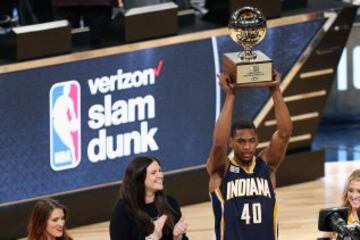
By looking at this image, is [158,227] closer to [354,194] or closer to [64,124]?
[354,194]

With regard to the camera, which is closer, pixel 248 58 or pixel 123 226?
pixel 123 226

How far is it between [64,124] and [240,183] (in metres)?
2.97

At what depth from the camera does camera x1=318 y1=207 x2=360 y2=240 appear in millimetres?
4601

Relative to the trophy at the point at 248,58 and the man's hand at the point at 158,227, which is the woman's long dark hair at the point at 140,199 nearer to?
the man's hand at the point at 158,227

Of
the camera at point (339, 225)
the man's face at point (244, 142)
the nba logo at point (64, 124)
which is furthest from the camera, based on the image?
the nba logo at point (64, 124)

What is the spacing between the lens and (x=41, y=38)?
8.31 meters

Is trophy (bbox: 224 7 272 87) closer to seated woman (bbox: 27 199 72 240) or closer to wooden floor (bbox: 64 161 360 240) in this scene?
seated woman (bbox: 27 199 72 240)

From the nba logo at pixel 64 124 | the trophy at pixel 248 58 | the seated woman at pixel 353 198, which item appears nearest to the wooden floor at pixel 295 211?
the nba logo at pixel 64 124

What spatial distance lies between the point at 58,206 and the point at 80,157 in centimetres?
263

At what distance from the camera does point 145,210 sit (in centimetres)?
589

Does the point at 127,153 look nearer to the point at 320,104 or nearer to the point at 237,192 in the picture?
the point at 320,104

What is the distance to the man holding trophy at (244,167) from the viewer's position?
227 inches

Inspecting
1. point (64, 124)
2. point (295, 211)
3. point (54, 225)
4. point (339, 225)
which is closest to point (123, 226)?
point (54, 225)

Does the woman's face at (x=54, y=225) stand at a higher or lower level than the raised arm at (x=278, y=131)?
lower
